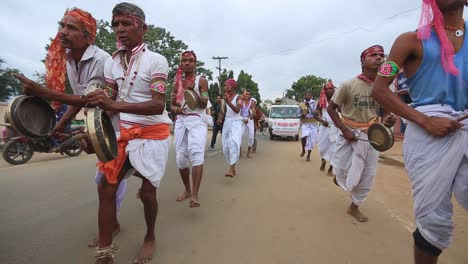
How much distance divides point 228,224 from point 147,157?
1342 millimetres

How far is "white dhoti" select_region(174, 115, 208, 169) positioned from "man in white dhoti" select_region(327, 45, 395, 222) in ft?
5.84

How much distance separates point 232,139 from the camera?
18.1ft

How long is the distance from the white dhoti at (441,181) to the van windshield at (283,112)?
48.0ft

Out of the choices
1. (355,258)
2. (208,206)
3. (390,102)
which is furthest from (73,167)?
(390,102)

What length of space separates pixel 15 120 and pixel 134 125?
2.65 ft

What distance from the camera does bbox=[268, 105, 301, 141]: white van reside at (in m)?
15.6

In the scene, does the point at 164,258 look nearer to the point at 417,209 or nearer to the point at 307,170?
the point at 417,209

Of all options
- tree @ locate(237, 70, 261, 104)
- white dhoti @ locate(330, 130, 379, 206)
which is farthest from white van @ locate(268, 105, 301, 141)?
tree @ locate(237, 70, 261, 104)

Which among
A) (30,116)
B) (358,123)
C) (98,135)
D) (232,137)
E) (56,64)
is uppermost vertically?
(56,64)

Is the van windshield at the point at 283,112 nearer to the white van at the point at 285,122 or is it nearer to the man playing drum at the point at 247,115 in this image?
the white van at the point at 285,122

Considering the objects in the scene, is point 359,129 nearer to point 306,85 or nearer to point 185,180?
point 185,180

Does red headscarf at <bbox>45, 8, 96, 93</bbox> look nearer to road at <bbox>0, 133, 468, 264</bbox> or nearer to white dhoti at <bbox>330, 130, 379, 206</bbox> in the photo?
road at <bbox>0, 133, 468, 264</bbox>

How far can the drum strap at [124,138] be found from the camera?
217cm

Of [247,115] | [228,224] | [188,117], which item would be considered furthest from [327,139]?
[228,224]
